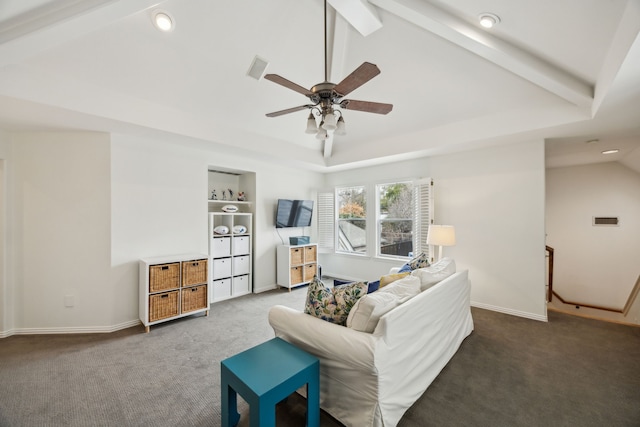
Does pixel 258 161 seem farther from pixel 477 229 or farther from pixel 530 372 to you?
pixel 530 372

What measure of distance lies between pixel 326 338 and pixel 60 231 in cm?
363

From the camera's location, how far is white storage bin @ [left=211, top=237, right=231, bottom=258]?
4391mm

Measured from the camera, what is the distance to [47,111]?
2652 mm

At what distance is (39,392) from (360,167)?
17.1 ft

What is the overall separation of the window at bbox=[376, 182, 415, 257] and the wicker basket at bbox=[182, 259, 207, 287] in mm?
3301

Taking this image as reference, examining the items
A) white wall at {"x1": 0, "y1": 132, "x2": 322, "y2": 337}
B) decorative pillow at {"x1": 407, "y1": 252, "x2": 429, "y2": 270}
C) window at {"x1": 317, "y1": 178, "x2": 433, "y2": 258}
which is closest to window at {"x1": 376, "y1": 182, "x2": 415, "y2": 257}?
window at {"x1": 317, "y1": 178, "x2": 433, "y2": 258}

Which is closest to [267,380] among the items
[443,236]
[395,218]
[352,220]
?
[443,236]

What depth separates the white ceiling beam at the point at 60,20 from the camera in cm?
186

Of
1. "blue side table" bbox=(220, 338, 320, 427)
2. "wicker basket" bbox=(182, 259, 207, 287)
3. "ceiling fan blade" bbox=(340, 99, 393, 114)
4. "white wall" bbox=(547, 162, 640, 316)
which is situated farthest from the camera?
"white wall" bbox=(547, 162, 640, 316)

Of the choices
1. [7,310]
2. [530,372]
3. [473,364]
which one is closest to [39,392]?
[7,310]

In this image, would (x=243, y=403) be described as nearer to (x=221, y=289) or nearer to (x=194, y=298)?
(x=194, y=298)

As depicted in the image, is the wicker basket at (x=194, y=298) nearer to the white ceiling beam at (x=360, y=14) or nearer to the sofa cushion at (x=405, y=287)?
the sofa cushion at (x=405, y=287)

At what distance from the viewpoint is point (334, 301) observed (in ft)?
6.49

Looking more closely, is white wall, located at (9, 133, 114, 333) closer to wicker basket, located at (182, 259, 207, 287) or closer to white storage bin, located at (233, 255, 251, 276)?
wicker basket, located at (182, 259, 207, 287)
